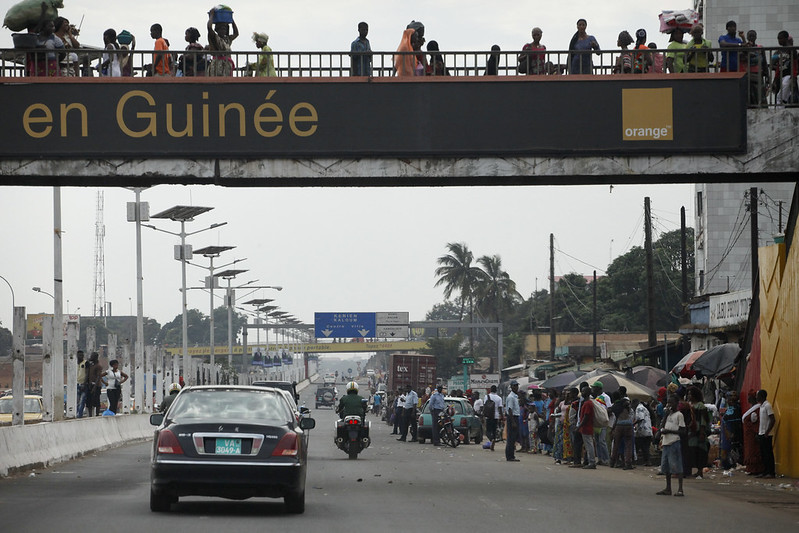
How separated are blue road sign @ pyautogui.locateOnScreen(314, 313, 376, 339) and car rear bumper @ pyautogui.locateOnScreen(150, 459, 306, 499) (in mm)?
75507

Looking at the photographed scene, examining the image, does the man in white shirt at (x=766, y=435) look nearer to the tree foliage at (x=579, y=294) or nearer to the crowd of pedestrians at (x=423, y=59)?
the crowd of pedestrians at (x=423, y=59)

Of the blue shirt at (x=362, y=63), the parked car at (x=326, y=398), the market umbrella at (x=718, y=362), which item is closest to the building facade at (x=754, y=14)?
the market umbrella at (x=718, y=362)

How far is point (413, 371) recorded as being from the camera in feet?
201

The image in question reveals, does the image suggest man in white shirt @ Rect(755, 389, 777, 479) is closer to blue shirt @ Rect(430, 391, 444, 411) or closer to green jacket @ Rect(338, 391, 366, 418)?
green jacket @ Rect(338, 391, 366, 418)

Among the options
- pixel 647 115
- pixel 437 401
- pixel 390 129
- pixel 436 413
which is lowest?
pixel 436 413

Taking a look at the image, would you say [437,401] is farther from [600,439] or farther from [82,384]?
[600,439]

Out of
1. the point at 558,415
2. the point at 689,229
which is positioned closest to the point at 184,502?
the point at 558,415

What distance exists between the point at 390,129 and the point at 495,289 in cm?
10336

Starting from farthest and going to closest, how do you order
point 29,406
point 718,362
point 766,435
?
point 29,406 → point 718,362 → point 766,435

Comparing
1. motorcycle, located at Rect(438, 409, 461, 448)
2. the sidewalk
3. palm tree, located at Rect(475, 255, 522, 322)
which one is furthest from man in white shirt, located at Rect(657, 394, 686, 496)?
palm tree, located at Rect(475, 255, 522, 322)

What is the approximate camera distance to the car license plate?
13.2 metres

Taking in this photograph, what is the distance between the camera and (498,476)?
71.7ft

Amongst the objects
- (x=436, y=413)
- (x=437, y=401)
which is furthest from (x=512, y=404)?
(x=436, y=413)

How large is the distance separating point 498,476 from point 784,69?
8.51 meters
